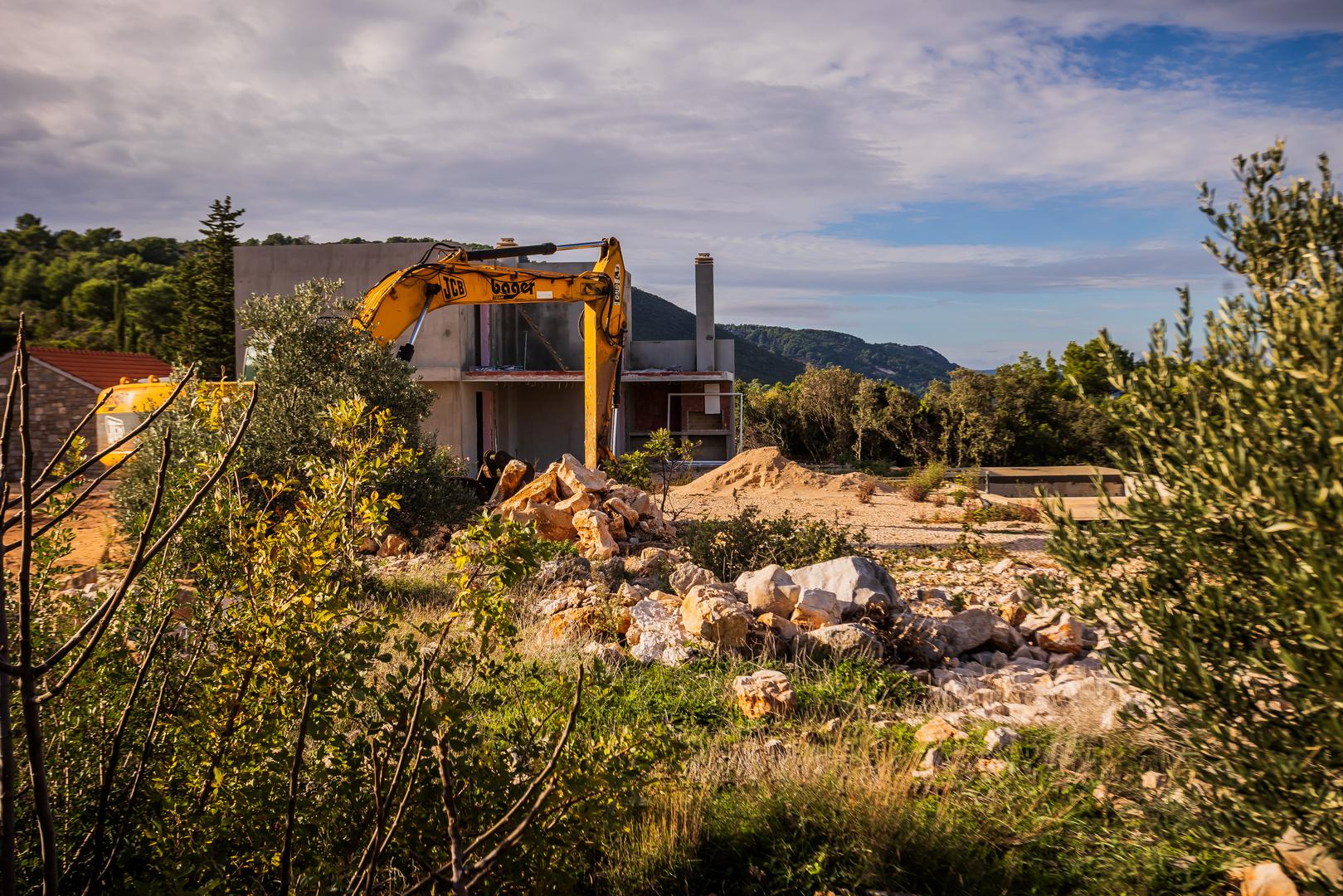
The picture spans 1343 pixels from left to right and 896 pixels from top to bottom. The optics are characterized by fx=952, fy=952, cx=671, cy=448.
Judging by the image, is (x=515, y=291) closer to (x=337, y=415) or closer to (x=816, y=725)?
(x=816, y=725)

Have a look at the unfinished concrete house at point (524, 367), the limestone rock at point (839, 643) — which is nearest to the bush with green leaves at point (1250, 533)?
the limestone rock at point (839, 643)

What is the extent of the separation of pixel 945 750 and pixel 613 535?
7.41 metres

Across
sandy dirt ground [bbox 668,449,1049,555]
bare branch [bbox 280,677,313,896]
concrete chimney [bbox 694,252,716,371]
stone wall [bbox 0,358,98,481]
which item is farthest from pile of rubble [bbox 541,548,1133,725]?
stone wall [bbox 0,358,98,481]

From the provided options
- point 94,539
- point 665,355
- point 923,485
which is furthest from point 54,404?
point 923,485

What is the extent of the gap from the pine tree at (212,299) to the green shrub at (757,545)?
2313cm

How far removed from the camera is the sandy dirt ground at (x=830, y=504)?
45.8ft

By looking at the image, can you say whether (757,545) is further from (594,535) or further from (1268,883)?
(1268,883)

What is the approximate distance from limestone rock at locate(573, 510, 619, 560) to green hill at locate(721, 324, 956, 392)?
68.9 m

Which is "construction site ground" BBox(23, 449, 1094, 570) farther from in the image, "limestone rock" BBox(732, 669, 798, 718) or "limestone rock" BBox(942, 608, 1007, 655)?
"limestone rock" BBox(732, 669, 798, 718)

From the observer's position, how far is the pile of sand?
19844 millimetres

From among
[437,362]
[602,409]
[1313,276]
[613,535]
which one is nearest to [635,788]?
[1313,276]

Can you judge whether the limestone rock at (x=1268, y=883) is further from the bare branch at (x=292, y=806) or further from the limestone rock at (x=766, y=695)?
the bare branch at (x=292, y=806)

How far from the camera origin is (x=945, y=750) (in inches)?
193

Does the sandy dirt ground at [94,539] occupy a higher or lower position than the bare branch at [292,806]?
lower
